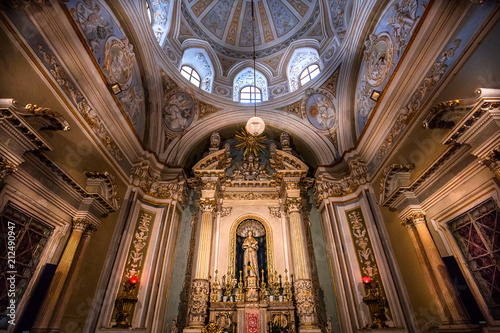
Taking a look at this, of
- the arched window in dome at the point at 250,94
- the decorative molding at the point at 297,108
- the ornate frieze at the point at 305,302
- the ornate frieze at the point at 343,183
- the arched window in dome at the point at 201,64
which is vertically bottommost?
the ornate frieze at the point at 305,302

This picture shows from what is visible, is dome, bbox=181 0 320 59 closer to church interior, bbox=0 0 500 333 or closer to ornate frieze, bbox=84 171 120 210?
church interior, bbox=0 0 500 333

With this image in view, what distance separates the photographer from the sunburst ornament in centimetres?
1086

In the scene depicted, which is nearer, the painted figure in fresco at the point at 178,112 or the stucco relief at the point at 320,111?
the painted figure in fresco at the point at 178,112

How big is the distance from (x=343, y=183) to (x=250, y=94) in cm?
626

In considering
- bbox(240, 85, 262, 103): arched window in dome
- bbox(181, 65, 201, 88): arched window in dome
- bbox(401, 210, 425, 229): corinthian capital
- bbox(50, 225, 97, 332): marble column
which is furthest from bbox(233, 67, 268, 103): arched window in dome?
bbox(50, 225, 97, 332): marble column

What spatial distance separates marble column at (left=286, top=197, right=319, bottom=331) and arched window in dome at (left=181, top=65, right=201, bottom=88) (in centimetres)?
692

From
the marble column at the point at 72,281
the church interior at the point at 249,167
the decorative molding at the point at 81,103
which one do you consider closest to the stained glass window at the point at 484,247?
the church interior at the point at 249,167

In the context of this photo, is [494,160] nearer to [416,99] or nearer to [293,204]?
[416,99]

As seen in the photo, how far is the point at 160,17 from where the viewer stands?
10.2 m

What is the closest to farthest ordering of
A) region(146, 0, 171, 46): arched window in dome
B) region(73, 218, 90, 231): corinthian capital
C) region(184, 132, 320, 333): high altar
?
region(73, 218, 90, 231): corinthian capital → region(184, 132, 320, 333): high altar → region(146, 0, 171, 46): arched window in dome

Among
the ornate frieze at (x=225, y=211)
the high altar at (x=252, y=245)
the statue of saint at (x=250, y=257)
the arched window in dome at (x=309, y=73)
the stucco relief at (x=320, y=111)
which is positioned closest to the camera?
the high altar at (x=252, y=245)

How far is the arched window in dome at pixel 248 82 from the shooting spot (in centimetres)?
1213

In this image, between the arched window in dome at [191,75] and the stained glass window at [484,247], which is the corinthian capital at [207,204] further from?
the stained glass window at [484,247]

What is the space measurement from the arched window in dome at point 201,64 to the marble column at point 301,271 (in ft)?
22.0
